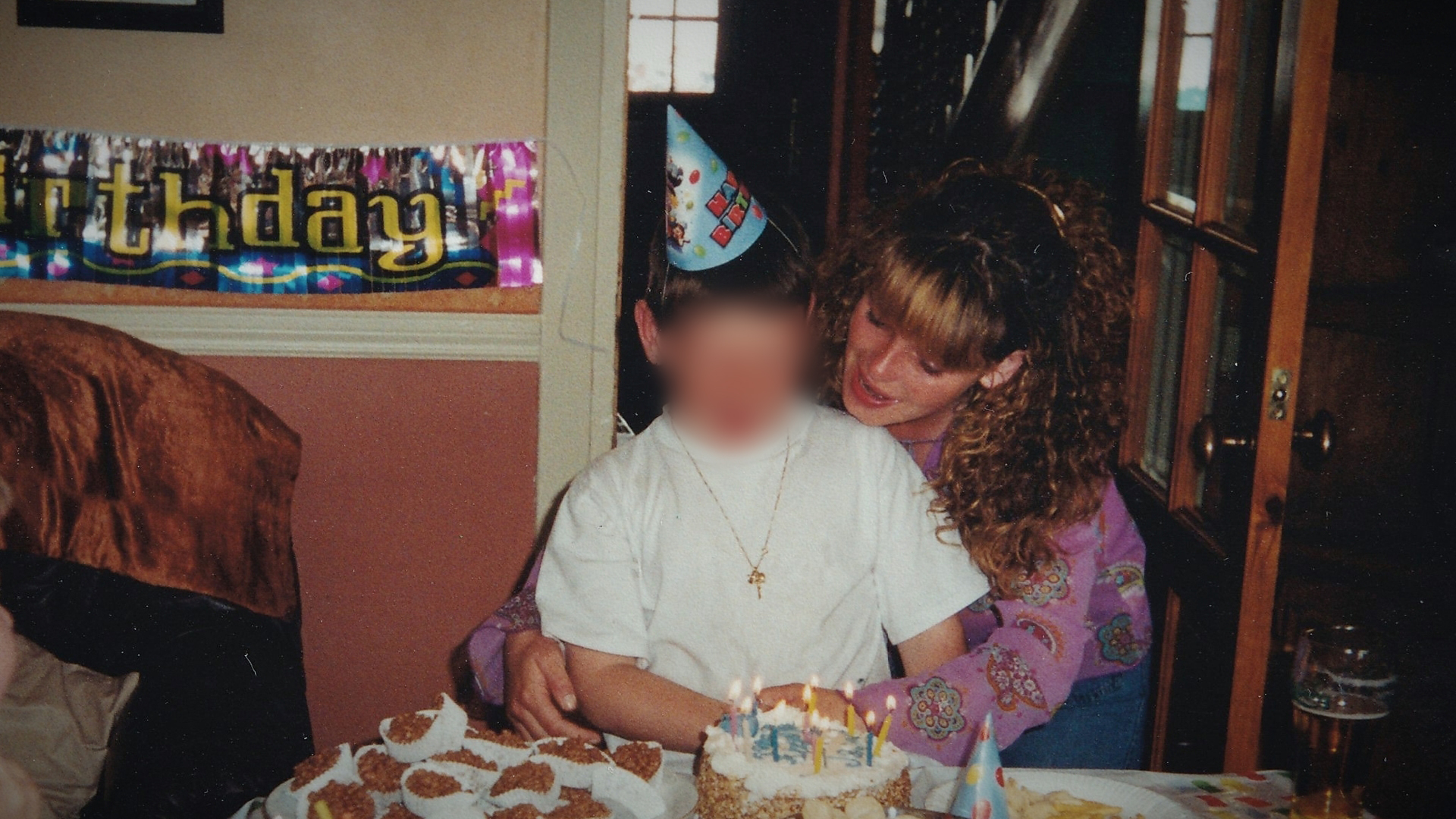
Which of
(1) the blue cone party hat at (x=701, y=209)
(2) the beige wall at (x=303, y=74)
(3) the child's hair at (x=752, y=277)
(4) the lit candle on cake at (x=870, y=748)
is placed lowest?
(4) the lit candle on cake at (x=870, y=748)

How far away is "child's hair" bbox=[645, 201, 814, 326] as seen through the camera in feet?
4.55

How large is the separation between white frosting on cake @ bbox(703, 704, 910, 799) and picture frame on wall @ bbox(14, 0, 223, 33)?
155cm

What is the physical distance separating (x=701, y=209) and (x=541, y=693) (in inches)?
25.3

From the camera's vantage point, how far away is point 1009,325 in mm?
1486

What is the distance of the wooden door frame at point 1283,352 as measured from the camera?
135cm

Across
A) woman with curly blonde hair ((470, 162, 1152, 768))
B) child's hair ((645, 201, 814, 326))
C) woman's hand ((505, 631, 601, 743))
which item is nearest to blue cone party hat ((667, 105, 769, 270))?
child's hair ((645, 201, 814, 326))

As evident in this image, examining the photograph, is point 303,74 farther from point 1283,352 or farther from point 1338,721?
point 1338,721

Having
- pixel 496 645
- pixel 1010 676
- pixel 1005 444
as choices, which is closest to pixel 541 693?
pixel 496 645

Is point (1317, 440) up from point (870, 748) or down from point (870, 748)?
up

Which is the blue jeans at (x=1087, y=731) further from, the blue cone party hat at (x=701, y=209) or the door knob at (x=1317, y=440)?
the blue cone party hat at (x=701, y=209)

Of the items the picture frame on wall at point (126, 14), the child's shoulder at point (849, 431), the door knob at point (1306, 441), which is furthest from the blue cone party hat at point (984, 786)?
the picture frame on wall at point (126, 14)

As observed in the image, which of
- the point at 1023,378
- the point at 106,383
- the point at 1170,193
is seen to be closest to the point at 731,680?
the point at 1023,378

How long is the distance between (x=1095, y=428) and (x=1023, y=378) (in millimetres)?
133

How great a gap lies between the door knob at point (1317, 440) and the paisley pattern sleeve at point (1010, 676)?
1.10 feet
